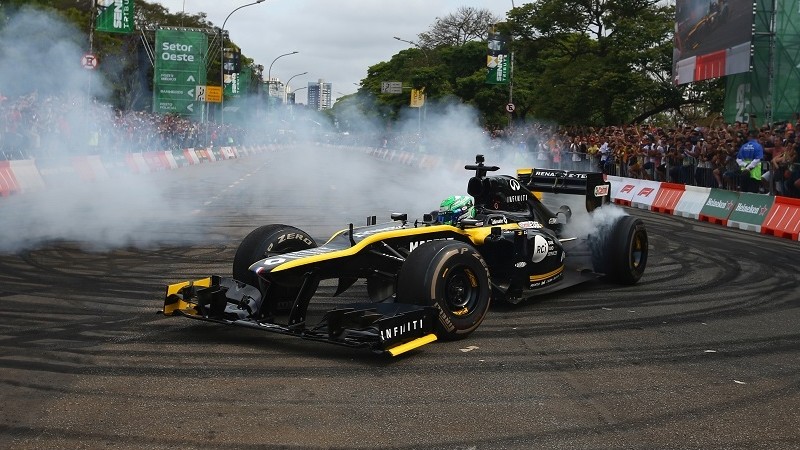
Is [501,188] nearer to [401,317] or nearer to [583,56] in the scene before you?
[401,317]

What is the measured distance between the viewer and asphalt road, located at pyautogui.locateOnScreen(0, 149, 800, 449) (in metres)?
5.04

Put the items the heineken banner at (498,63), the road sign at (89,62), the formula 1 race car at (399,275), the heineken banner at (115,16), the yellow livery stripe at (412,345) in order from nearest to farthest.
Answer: the yellow livery stripe at (412,345)
the formula 1 race car at (399,275)
the road sign at (89,62)
the heineken banner at (115,16)
the heineken banner at (498,63)

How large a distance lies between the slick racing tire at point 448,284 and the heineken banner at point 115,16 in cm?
2623

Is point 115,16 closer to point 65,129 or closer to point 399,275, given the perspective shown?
point 65,129

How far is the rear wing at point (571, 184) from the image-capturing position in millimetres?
10422

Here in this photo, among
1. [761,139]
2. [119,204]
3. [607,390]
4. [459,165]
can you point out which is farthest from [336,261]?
[459,165]

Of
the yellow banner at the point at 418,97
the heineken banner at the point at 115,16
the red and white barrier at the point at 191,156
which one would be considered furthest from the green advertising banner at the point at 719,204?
the yellow banner at the point at 418,97

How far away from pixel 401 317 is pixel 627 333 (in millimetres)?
2287

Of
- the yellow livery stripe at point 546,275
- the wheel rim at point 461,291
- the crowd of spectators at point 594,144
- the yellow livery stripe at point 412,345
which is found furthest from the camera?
the crowd of spectators at point 594,144

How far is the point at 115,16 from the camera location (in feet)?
102

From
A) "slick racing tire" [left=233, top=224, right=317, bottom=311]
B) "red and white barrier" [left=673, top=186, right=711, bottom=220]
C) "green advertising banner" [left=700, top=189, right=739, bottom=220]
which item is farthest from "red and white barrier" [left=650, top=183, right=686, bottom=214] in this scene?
"slick racing tire" [left=233, top=224, right=317, bottom=311]

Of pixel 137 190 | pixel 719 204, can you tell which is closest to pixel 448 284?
pixel 719 204

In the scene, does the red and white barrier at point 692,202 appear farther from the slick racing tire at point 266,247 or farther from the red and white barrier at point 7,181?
the red and white barrier at point 7,181

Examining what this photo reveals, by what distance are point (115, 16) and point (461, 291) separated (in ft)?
88.3
